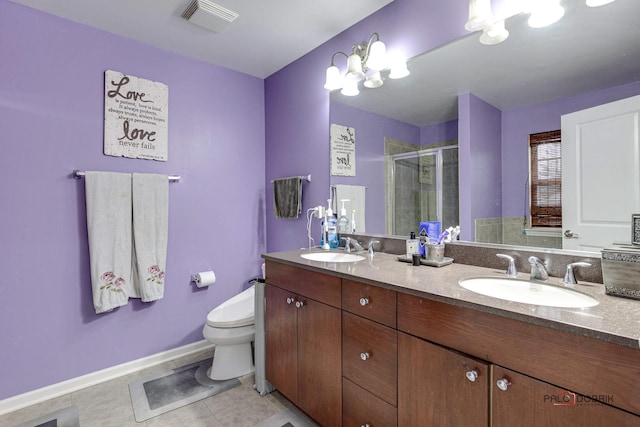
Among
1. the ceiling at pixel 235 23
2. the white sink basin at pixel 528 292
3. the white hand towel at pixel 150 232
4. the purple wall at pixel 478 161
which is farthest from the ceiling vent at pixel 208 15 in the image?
the white sink basin at pixel 528 292

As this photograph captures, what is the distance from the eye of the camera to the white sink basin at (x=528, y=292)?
1.02 meters

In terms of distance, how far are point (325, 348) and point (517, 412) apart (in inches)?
30.9

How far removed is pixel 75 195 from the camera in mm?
1963

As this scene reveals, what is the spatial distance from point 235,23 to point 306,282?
1.70 metres

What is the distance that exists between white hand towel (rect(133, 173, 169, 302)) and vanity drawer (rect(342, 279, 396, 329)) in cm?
153

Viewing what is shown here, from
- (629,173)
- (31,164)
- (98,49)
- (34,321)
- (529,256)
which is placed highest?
(98,49)

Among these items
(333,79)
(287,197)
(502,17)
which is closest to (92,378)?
(287,197)

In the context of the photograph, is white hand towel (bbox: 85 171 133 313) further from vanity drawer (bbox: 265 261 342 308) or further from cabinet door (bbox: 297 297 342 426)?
cabinet door (bbox: 297 297 342 426)

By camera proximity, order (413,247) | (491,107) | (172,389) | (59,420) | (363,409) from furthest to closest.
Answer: (172,389) → (59,420) → (413,247) → (491,107) → (363,409)

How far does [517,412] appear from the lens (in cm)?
83

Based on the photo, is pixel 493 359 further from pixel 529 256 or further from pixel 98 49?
pixel 98 49

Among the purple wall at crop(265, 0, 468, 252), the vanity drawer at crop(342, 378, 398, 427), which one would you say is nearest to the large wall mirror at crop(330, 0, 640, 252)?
the purple wall at crop(265, 0, 468, 252)

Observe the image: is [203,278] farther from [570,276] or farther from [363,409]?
[570,276]

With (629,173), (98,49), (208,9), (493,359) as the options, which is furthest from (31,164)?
(629,173)
